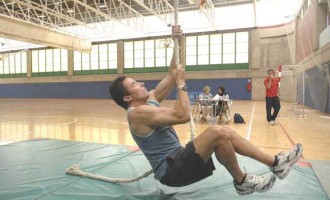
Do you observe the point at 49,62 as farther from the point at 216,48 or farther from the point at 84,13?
the point at 216,48

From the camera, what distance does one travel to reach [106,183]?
11.2ft

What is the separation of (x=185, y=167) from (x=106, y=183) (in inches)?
51.9

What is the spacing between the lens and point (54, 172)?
380 centimetres

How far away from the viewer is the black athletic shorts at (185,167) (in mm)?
2516

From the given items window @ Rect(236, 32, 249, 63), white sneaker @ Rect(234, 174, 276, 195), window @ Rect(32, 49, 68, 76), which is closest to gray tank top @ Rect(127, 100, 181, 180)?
white sneaker @ Rect(234, 174, 276, 195)

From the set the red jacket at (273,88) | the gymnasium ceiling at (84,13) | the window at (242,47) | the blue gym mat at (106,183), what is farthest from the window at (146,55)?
the blue gym mat at (106,183)

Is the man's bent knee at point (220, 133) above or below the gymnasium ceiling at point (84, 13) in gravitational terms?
below

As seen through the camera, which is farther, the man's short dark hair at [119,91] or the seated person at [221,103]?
the seated person at [221,103]

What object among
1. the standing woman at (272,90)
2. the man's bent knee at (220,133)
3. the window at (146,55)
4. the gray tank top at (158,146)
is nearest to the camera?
the man's bent knee at (220,133)

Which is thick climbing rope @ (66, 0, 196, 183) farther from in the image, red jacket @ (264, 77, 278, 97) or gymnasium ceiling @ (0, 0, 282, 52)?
gymnasium ceiling @ (0, 0, 282, 52)

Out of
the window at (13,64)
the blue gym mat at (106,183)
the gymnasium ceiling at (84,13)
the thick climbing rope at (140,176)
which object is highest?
the gymnasium ceiling at (84,13)

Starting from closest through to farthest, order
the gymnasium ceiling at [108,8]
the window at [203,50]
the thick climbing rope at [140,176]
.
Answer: the thick climbing rope at [140,176], the gymnasium ceiling at [108,8], the window at [203,50]

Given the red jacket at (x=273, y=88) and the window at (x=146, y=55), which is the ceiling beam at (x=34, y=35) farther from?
the red jacket at (x=273, y=88)

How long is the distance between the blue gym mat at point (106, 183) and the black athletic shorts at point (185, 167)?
453mm
